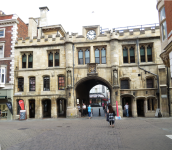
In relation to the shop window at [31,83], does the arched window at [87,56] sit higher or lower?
higher

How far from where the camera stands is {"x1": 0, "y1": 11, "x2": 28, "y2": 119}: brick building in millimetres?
23953

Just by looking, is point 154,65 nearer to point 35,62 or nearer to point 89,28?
point 89,28

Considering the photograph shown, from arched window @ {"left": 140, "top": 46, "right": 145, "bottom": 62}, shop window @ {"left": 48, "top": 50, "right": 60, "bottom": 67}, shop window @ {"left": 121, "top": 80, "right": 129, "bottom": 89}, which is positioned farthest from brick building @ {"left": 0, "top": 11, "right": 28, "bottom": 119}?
arched window @ {"left": 140, "top": 46, "right": 145, "bottom": 62}

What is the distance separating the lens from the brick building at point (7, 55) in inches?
943

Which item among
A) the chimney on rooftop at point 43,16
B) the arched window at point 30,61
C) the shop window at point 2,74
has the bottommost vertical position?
the shop window at point 2,74

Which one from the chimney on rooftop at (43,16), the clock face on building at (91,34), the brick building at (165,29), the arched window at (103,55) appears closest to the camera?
the brick building at (165,29)

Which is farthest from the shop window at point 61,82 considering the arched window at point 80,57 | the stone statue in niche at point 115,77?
the stone statue in niche at point 115,77

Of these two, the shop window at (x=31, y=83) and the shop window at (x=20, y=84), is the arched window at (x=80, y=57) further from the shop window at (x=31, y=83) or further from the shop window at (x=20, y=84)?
the shop window at (x=20, y=84)

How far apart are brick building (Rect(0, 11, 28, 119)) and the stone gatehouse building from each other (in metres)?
0.75

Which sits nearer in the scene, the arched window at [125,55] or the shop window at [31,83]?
the arched window at [125,55]

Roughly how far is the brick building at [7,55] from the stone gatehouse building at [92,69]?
75cm

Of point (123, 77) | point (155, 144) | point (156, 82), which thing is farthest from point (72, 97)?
point (155, 144)

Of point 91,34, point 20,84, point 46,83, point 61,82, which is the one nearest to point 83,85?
point 61,82

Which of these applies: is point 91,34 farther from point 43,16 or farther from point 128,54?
point 43,16
